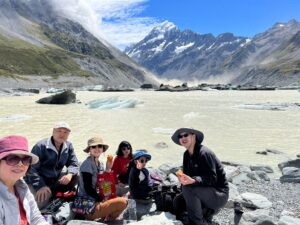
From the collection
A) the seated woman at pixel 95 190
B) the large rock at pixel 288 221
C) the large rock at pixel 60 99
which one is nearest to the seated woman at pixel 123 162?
the seated woman at pixel 95 190

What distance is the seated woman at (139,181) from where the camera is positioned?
28.9 ft

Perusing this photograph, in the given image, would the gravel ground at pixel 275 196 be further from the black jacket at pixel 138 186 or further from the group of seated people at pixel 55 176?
the group of seated people at pixel 55 176

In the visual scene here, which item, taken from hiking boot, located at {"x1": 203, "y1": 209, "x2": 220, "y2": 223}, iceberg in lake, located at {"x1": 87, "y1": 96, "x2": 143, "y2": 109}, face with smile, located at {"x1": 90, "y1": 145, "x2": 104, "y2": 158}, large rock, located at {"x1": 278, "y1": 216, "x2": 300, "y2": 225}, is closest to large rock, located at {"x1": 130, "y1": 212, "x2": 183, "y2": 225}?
hiking boot, located at {"x1": 203, "y1": 209, "x2": 220, "y2": 223}

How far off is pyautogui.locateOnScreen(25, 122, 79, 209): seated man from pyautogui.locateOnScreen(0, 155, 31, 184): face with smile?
3586mm

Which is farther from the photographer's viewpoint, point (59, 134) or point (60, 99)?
point (60, 99)

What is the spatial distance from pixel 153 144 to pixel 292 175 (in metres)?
10.4

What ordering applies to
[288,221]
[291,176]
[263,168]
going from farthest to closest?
[263,168]
[291,176]
[288,221]

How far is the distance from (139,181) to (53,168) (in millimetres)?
2024

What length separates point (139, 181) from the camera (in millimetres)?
8930

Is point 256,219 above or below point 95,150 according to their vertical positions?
below

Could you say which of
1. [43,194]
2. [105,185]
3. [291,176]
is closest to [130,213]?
[105,185]

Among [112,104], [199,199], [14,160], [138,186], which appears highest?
[14,160]

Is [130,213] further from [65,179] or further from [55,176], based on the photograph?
[55,176]

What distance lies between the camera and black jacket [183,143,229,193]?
281 inches
